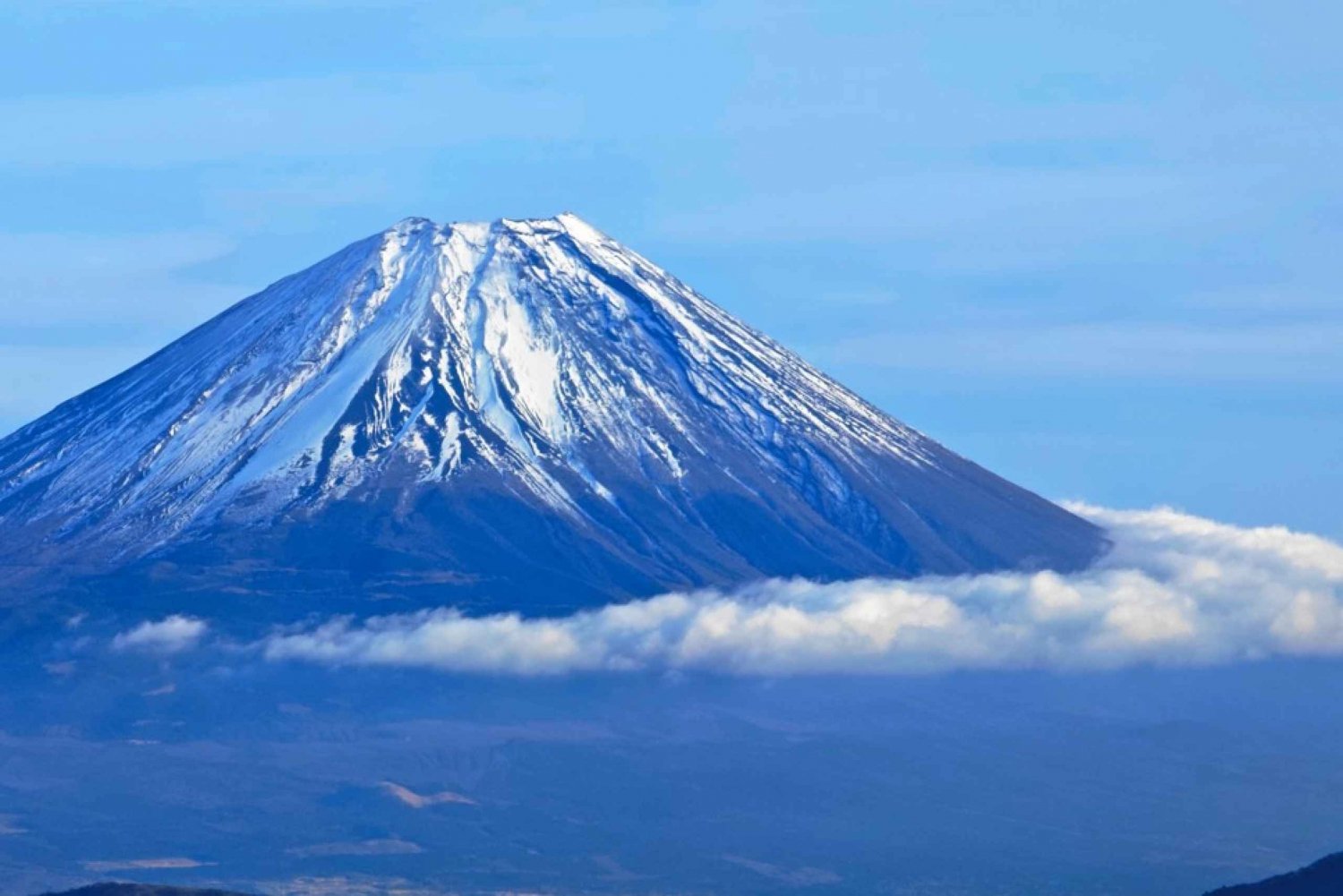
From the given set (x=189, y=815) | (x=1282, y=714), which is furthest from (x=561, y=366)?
(x=1282, y=714)

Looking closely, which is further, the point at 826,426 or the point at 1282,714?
the point at 1282,714

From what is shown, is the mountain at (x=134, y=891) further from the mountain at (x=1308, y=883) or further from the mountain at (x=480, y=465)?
the mountain at (x=480, y=465)

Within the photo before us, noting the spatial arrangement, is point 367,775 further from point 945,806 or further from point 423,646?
point 945,806

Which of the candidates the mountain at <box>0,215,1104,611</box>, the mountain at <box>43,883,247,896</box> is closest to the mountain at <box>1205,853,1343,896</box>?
the mountain at <box>43,883,247,896</box>

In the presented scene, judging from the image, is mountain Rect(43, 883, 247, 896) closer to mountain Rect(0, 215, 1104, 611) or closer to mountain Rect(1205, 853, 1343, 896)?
mountain Rect(1205, 853, 1343, 896)

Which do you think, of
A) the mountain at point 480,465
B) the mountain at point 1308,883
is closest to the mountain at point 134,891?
the mountain at point 1308,883

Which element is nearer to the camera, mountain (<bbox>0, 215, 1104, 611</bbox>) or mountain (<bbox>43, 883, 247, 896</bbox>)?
mountain (<bbox>43, 883, 247, 896</bbox>)
